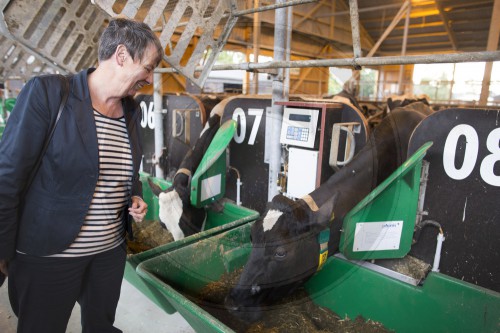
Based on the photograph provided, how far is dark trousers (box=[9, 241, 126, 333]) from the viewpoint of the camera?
954 mm

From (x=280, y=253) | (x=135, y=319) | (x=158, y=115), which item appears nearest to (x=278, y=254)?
(x=280, y=253)

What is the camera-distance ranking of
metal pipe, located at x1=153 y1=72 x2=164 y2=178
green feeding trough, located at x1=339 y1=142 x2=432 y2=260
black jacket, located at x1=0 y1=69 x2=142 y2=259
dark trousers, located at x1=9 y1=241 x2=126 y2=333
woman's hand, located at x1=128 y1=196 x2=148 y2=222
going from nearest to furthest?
black jacket, located at x1=0 y1=69 x2=142 y2=259 < dark trousers, located at x1=9 y1=241 x2=126 y2=333 < woman's hand, located at x1=128 y1=196 x2=148 y2=222 < green feeding trough, located at x1=339 y1=142 x2=432 y2=260 < metal pipe, located at x1=153 y1=72 x2=164 y2=178

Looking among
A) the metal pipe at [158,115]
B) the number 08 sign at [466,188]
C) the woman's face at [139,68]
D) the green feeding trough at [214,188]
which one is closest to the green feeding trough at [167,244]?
the green feeding trough at [214,188]

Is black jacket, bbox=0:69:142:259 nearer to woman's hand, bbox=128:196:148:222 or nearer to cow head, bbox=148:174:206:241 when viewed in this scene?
woman's hand, bbox=128:196:148:222

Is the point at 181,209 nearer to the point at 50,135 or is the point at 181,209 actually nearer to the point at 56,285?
the point at 56,285

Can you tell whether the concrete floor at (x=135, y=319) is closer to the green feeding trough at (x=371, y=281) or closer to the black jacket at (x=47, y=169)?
the green feeding trough at (x=371, y=281)

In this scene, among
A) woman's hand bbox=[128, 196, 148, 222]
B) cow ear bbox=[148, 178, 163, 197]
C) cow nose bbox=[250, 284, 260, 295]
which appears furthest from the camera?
cow ear bbox=[148, 178, 163, 197]

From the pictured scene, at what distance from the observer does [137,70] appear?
907mm

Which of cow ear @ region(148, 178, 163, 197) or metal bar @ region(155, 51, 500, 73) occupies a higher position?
metal bar @ region(155, 51, 500, 73)

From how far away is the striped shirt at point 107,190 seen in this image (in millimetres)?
979

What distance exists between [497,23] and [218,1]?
1.83 meters

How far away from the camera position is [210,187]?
82.1 inches

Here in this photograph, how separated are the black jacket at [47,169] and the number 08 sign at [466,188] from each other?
1.39m

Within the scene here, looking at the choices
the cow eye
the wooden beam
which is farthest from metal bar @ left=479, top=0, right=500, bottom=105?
the cow eye
